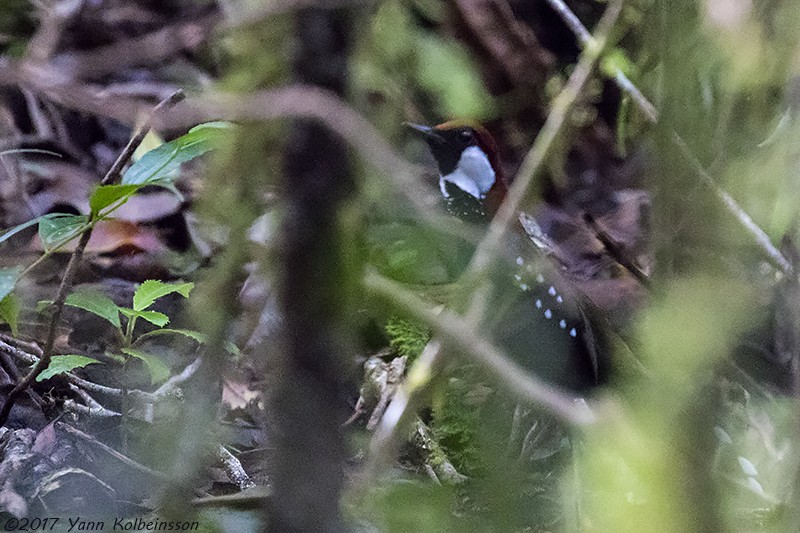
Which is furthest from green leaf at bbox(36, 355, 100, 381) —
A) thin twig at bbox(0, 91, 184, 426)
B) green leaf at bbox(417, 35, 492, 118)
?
green leaf at bbox(417, 35, 492, 118)

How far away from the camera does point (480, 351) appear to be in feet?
1.63

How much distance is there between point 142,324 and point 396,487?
1276mm

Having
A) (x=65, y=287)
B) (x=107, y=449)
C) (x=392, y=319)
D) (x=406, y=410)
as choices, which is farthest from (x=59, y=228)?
(x=406, y=410)

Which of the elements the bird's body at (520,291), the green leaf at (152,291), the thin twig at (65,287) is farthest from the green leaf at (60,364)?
the bird's body at (520,291)

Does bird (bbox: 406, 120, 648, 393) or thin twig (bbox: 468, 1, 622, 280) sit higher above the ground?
thin twig (bbox: 468, 1, 622, 280)

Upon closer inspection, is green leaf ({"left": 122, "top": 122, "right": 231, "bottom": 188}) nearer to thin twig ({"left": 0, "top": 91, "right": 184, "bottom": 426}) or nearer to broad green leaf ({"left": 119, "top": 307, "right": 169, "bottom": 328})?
thin twig ({"left": 0, "top": 91, "right": 184, "bottom": 426})

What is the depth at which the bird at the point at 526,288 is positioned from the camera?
120 cm

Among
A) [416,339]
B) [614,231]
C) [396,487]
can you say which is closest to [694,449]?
[396,487]

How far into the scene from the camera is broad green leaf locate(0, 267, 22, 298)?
1064 mm

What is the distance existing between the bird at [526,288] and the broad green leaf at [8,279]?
63 cm

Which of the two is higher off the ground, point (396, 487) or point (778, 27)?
point (778, 27)

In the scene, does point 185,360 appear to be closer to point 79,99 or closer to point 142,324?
point 142,324

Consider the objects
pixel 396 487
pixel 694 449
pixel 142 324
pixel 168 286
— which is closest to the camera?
pixel 694 449

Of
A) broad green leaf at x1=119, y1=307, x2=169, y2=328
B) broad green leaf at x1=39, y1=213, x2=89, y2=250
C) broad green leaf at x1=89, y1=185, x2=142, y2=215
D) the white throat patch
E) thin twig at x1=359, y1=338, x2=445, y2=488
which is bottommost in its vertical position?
the white throat patch
